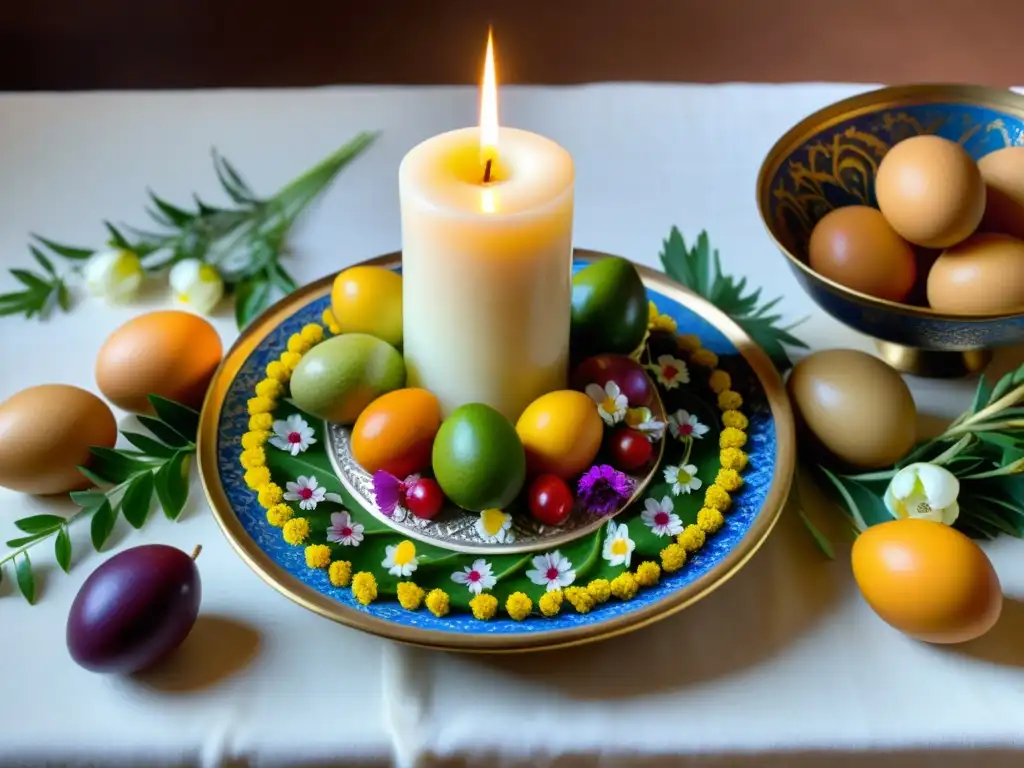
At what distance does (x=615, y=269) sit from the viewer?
696 millimetres

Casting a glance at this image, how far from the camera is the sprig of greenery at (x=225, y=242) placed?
822mm

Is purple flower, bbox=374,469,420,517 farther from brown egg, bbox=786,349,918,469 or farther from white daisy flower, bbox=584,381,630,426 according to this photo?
brown egg, bbox=786,349,918,469

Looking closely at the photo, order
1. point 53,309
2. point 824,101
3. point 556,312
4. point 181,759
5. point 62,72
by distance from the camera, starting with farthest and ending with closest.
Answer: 1. point 62,72
2. point 824,101
3. point 53,309
4. point 556,312
5. point 181,759

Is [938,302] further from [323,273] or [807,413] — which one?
[323,273]

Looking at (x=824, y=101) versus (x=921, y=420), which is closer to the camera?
(x=921, y=420)

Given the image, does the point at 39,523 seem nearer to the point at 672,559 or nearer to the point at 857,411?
the point at 672,559

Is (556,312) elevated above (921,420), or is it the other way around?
(556,312)

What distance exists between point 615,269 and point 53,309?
1.48 ft

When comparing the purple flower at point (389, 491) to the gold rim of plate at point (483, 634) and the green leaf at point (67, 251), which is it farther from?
the green leaf at point (67, 251)

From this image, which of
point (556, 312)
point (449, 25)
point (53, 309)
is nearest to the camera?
point (556, 312)

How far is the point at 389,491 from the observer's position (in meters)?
0.60

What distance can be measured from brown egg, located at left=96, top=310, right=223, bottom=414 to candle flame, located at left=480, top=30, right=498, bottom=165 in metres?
0.24

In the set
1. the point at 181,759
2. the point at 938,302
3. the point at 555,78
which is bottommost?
the point at 555,78

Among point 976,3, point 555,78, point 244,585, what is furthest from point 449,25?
point 244,585
